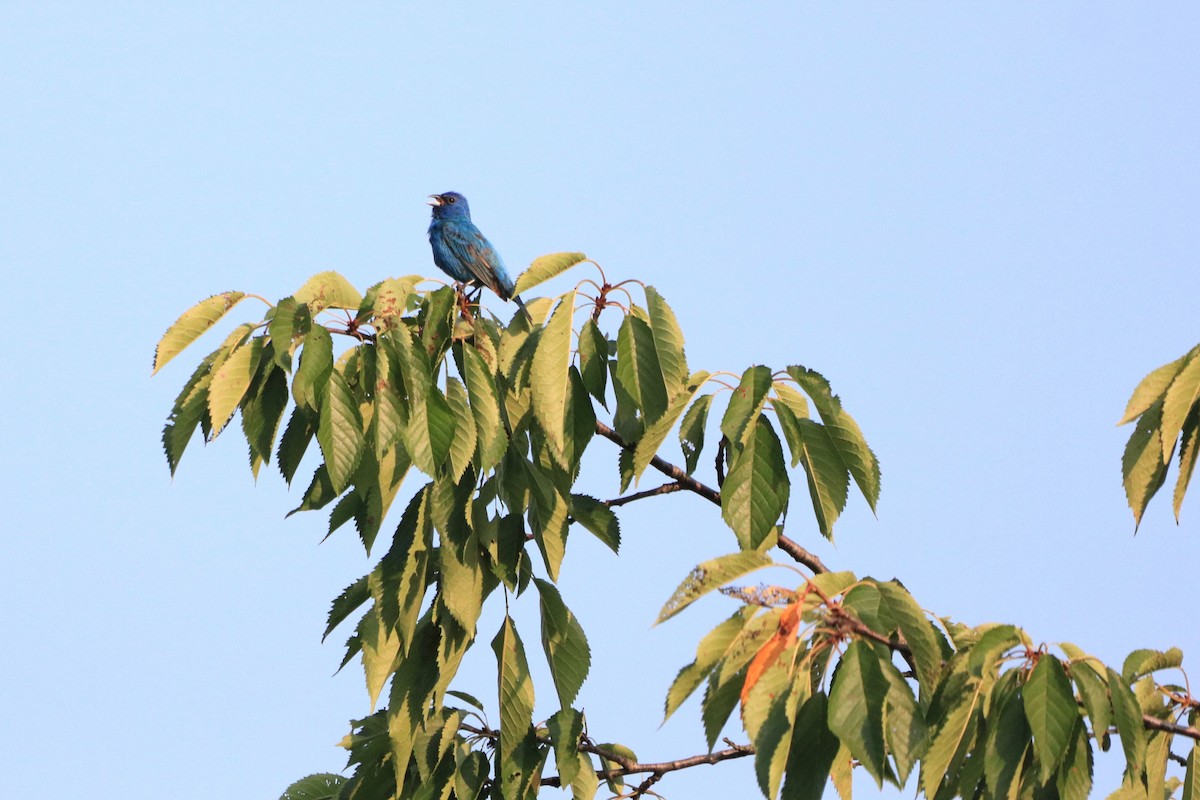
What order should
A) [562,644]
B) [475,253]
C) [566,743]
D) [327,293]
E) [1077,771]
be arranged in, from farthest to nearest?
1. [475,253]
2. [566,743]
3. [562,644]
4. [327,293]
5. [1077,771]

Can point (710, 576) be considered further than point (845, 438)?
No

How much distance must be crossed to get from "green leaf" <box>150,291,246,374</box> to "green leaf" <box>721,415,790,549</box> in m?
1.81

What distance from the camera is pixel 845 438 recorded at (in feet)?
15.3

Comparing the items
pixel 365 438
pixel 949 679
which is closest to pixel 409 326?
pixel 365 438

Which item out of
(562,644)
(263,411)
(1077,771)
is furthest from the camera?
(562,644)

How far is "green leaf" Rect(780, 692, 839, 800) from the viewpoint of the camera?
143 inches

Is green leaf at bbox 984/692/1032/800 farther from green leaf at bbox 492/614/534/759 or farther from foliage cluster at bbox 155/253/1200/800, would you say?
green leaf at bbox 492/614/534/759

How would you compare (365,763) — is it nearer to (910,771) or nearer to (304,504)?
(304,504)

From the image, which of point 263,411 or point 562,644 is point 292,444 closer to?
point 263,411

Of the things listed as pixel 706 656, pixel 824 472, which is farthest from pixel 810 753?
pixel 824 472

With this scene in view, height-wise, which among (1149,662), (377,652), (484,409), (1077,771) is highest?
(484,409)

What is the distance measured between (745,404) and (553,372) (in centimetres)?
65

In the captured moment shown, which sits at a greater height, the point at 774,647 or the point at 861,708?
the point at 774,647

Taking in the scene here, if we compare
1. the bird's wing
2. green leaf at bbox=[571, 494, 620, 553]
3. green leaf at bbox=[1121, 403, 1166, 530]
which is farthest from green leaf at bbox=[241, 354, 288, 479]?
the bird's wing
